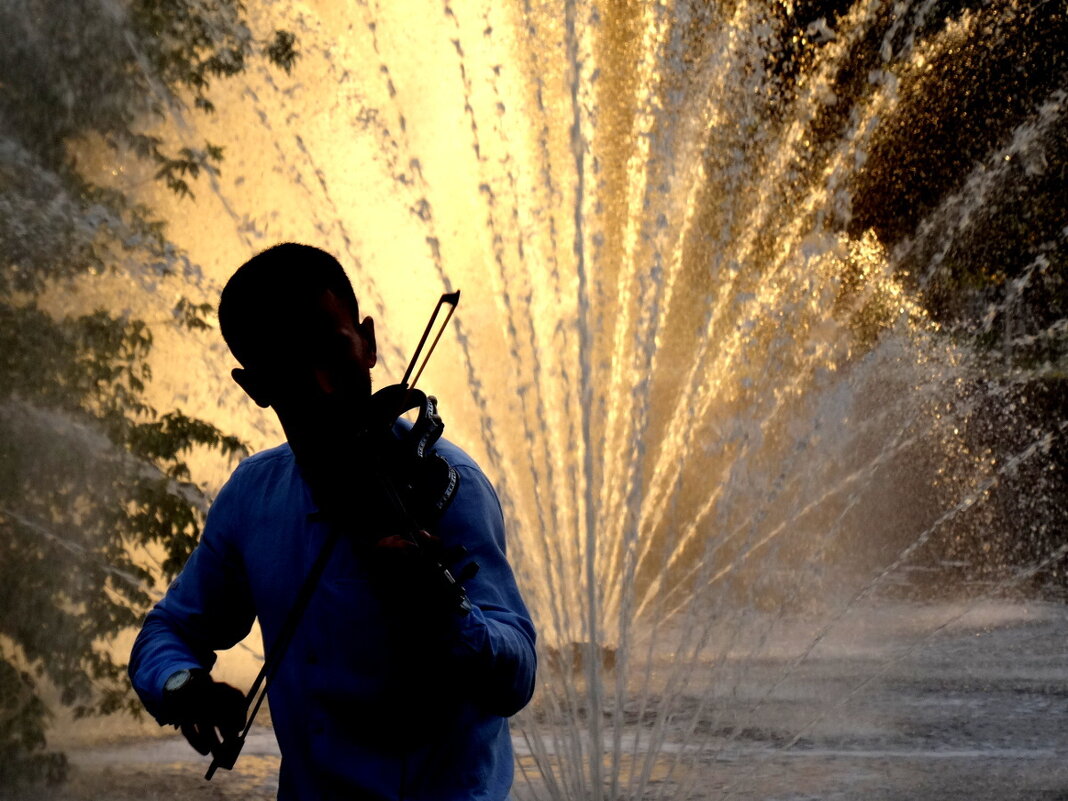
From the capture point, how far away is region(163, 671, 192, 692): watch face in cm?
129

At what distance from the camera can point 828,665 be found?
23.8 feet

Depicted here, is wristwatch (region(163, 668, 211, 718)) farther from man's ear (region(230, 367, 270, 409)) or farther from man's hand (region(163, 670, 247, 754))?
man's ear (region(230, 367, 270, 409))

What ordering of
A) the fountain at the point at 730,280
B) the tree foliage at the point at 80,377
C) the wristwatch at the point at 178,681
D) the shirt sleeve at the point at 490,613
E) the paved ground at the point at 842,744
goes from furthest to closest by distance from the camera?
the fountain at the point at 730,280 → the tree foliage at the point at 80,377 → the paved ground at the point at 842,744 → the wristwatch at the point at 178,681 → the shirt sleeve at the point at 490,613

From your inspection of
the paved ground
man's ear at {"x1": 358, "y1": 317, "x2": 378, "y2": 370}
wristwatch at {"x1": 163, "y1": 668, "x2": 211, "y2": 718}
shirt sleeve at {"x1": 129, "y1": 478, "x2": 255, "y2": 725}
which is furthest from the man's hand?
the paved ground

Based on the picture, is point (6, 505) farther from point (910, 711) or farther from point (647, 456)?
point (647, 456)

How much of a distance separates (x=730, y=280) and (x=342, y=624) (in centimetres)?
1102

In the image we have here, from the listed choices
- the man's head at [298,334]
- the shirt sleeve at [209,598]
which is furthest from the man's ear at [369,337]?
the shirt sleeve at [209,598]

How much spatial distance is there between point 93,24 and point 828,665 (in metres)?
5.18

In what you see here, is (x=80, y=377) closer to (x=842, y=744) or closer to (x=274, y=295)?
(x=842, y=744)

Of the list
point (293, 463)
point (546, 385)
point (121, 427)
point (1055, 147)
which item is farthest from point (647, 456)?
point (293, 463)

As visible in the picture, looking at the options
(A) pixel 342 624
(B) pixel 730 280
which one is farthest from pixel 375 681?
(B) pixel 730 280

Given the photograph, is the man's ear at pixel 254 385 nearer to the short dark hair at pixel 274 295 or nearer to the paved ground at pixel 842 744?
the short dark hair at pixel 274 295

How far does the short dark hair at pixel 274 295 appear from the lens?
4.31 ft

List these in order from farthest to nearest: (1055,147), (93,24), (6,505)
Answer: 1. (1055,147)
2. (93,24)
3. (6,505)
